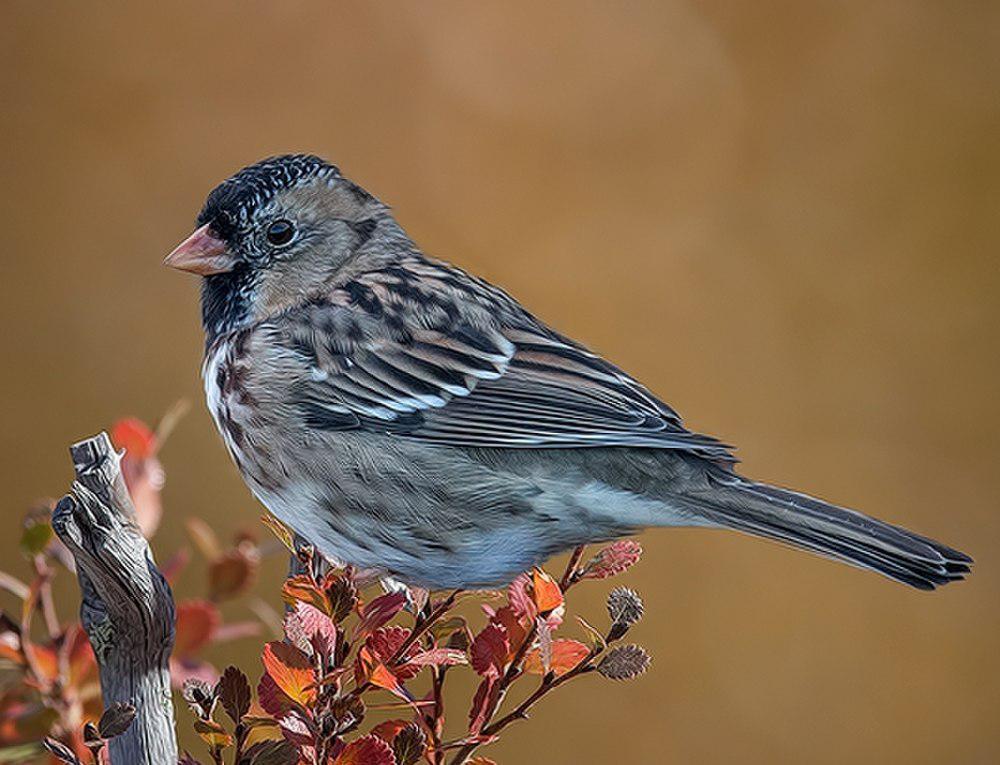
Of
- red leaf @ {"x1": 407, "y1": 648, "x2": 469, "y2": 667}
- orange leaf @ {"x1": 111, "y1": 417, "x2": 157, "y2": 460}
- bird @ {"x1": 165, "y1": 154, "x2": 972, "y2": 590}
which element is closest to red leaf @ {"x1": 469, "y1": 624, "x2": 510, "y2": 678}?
red leaf @ {"x1": 407, "y1": 648, "x2": 469, "y2": 667}

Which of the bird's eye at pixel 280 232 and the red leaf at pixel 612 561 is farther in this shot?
the bird's eye at pixel 280 232

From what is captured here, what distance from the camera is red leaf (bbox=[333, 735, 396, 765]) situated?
114 cm

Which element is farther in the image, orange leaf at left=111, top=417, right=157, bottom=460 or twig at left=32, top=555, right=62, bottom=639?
orange leaf at left=111, top=417, right=157, bottom=460

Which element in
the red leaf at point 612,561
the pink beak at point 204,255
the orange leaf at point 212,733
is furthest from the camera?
the pink beak at point 204,255

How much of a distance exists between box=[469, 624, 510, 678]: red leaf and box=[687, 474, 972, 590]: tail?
18.8 inches

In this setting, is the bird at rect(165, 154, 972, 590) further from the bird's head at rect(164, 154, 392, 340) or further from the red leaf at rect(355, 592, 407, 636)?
the red leaf at rect(355, 592, 407, 636)

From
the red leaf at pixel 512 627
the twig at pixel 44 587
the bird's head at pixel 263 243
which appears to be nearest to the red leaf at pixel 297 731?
the red leaf at pixel 512 627

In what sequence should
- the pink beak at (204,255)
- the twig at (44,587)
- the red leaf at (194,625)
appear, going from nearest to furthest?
the twig at (44,587) → the red leaf at (194,625) → the pink beak at (204,255)

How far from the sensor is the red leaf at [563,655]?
130 cm

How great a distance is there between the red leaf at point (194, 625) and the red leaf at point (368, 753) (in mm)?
561

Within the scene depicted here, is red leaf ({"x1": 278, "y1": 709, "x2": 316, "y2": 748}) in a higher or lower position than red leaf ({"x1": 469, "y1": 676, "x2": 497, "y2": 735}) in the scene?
lower

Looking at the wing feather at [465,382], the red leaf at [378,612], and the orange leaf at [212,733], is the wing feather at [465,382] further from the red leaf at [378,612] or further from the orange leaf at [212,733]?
the orange leaf at [212,733]

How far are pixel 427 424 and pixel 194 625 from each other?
0.43m

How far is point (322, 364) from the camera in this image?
197 centimetres
